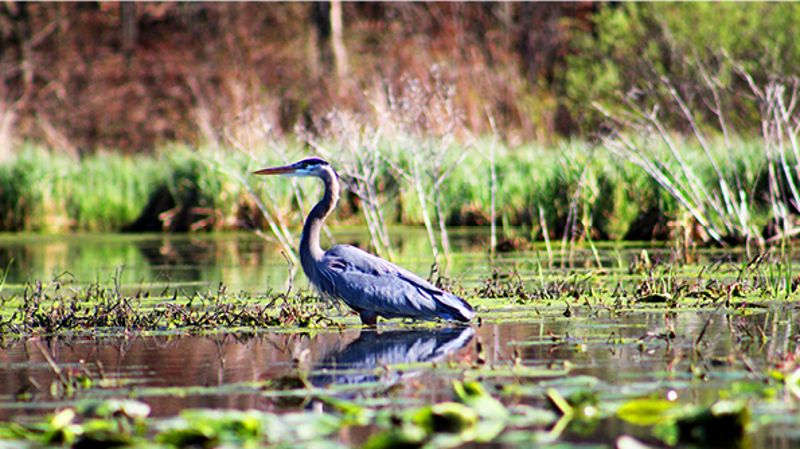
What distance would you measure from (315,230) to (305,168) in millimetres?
730

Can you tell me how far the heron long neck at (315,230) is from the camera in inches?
257

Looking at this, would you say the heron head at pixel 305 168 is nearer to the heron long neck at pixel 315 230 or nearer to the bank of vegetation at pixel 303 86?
the heron long neck at pixel 315 230

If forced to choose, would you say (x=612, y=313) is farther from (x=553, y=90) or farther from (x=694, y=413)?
(x=553, y=90)

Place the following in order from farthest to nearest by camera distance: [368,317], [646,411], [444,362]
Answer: [368,317]
[444,362]
[646,411]

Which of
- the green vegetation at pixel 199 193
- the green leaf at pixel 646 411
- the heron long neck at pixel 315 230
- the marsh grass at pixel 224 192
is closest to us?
the green leaf at pixel 646 411

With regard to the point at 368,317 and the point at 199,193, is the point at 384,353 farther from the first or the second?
the point at 199,193

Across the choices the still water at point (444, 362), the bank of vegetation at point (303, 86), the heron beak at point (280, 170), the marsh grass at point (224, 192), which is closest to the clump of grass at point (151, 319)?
the still water at point (444, 362)

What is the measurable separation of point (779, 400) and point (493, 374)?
1.14 metres

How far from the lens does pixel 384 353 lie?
Answer: 17.0 ft

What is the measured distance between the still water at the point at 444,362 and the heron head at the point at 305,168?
0.96 m

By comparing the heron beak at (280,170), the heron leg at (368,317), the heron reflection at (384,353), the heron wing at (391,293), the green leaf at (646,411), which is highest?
the heron beak at (280,170)

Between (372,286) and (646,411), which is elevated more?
(372,286)

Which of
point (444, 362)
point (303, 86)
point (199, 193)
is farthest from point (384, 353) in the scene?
point (303, 86)

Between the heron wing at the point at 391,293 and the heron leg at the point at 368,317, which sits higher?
the heron wing at the point at 391,293
